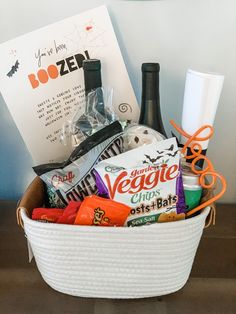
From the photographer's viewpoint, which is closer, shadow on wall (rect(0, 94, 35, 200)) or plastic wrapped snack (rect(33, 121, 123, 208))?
plastic wrapped snack (rect(33, 121, 123, 208))

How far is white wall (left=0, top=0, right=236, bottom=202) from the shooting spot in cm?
65

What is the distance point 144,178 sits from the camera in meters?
0.50

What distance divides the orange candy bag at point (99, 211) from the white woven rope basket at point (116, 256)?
19 millimetres

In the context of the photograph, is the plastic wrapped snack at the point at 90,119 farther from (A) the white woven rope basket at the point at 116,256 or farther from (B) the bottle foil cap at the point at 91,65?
(A) the white woven rope basket at the point at 116,256

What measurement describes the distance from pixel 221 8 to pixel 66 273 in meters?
0.52

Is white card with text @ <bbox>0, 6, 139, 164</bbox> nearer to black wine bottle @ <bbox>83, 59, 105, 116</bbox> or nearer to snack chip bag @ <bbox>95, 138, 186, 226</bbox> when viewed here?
black wine bottle @ <bbox>83, 59, 105, 116</bbox>

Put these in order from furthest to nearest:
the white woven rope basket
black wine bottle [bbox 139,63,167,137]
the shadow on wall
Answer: the shadow on wall → black wine bottle [bbox 139,63,167,137] → the white woven rope basket

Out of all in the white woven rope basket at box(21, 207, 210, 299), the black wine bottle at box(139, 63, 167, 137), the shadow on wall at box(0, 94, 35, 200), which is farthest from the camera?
the shadow on wall at box(0, 94, 35, 200)

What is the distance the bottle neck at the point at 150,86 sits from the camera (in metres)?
0.59

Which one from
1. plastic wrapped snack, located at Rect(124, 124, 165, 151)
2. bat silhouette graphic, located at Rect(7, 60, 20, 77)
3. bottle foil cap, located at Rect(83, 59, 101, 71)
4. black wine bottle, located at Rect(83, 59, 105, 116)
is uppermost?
bat silhouette graphic, located at Rect(7, 60, 20, 77)

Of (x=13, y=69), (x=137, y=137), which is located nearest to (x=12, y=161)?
(x=13, y=69)

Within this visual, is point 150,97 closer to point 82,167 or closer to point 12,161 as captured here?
point 82,167

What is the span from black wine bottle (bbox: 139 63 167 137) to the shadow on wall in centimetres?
27

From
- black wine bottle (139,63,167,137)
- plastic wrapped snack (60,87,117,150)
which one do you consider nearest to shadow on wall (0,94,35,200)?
plastic wrapped snack (60,87,117,150)
